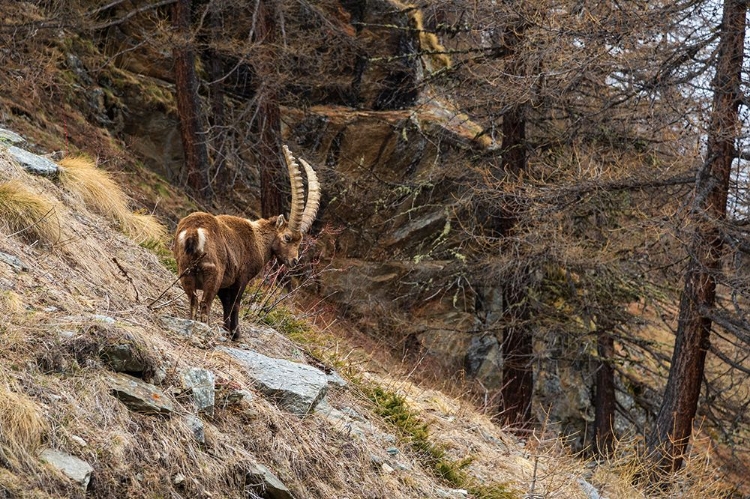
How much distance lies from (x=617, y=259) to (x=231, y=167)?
819 cm

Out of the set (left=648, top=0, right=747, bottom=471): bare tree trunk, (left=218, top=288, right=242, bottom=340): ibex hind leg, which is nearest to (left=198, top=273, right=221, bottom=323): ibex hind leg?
(left=218, top=288, right=242, bottom=340): ibex hind leg

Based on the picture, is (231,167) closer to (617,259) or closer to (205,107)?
(205,107)

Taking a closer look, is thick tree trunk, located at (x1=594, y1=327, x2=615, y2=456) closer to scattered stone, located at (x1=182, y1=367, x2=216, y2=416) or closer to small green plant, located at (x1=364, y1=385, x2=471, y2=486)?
small green plant, located at (x1=364, y1=385, x2=471, y2=486)

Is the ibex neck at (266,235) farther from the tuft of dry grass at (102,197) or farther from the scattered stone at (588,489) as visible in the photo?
the scattered stone at (588,489)

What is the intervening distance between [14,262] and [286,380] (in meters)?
2.15

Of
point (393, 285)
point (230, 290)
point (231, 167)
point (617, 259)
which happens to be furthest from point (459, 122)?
point (230, 290)

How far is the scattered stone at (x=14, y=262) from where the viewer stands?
6289 millimetres

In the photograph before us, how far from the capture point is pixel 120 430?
16.0 ft

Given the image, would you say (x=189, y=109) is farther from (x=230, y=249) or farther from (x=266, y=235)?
(x=230, y=249)

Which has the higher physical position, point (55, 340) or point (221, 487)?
point (55, 340)

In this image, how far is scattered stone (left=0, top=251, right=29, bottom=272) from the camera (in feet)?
20.6

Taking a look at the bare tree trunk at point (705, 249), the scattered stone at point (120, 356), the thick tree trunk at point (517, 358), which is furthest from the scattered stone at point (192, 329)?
the thick tree trunk at point (517, 358)

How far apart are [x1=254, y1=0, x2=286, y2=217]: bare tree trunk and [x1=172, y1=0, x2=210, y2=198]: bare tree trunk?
1047 millimetres

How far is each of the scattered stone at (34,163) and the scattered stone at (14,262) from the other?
10.3 feet
